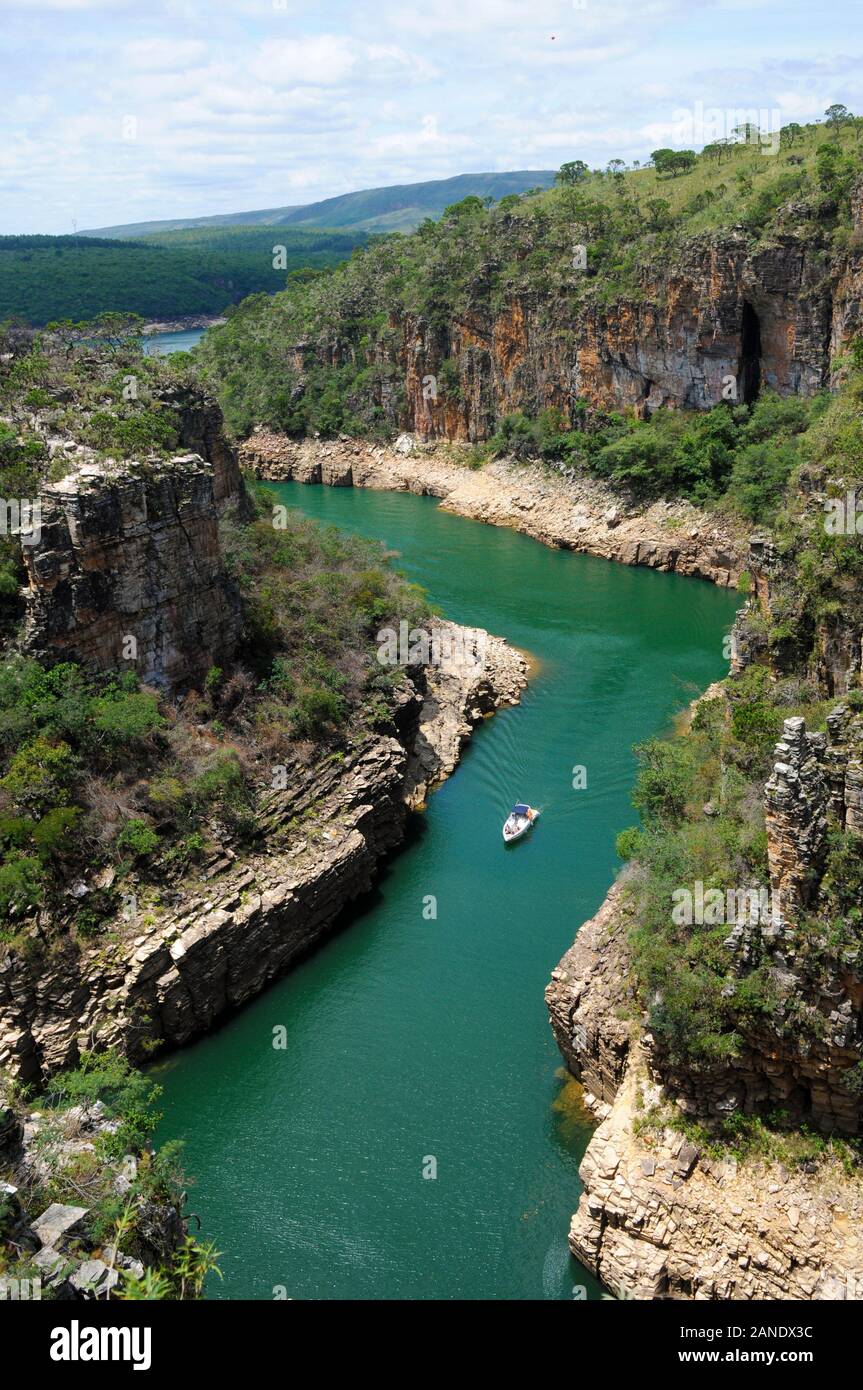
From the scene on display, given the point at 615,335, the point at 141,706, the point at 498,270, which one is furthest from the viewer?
the point at 498,270

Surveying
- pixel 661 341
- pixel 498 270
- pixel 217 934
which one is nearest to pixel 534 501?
pixel 661 341

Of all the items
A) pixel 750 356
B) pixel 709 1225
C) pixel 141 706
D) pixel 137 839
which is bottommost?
pixel 709 1225

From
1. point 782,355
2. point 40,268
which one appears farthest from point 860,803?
point 40,268

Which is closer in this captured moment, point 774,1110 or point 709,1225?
point 709,1225

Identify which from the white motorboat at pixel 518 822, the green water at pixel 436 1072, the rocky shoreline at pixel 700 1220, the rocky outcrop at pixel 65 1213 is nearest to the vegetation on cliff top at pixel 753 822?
the rocky shoreline at pixel 700 1220

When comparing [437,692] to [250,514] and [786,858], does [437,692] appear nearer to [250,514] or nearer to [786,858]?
[250,514]

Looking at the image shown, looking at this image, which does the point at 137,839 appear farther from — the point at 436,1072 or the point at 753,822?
the point at 753,822

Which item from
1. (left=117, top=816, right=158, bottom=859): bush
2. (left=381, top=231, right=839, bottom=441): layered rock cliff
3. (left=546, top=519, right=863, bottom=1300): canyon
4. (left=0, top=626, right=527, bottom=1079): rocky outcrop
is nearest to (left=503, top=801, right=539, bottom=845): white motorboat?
(left=0, top=626, right=527, bottom=1079): rocky outcrop
